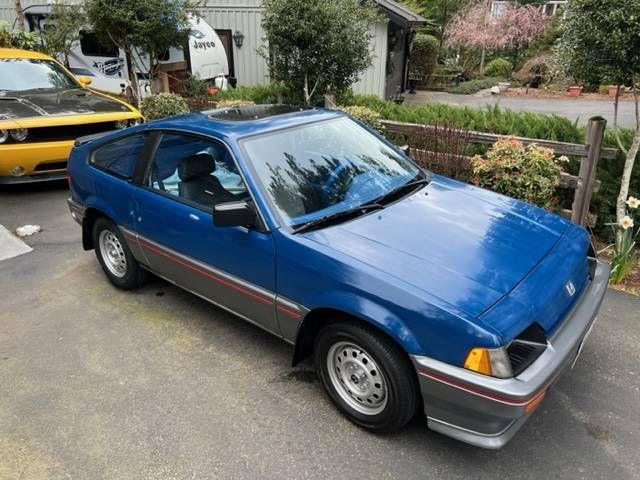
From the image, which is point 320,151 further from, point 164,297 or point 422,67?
point 422,67

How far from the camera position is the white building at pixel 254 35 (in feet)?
46.8

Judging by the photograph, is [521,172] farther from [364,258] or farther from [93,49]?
[93,49]

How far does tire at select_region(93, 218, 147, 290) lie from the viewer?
4332mm

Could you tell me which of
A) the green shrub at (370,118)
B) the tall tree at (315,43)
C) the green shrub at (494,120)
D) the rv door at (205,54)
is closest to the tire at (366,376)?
the green shrub at (494,120)

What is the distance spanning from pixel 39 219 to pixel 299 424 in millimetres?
4756

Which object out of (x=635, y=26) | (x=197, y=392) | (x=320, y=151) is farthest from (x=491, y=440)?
(x=635, y=26)

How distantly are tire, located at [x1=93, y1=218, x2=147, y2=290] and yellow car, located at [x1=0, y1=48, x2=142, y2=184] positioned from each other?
2752 mm

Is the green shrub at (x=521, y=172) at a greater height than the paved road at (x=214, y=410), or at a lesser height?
greater

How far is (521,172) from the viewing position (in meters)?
5.16

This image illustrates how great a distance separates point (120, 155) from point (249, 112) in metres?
1.16

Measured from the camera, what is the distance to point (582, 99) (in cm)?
1847

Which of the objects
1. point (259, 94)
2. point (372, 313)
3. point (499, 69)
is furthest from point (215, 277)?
point (499, 69)

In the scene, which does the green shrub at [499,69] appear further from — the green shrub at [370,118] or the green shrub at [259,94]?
the green shrub at [370,118]

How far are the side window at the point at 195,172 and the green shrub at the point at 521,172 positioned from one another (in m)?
3.02
